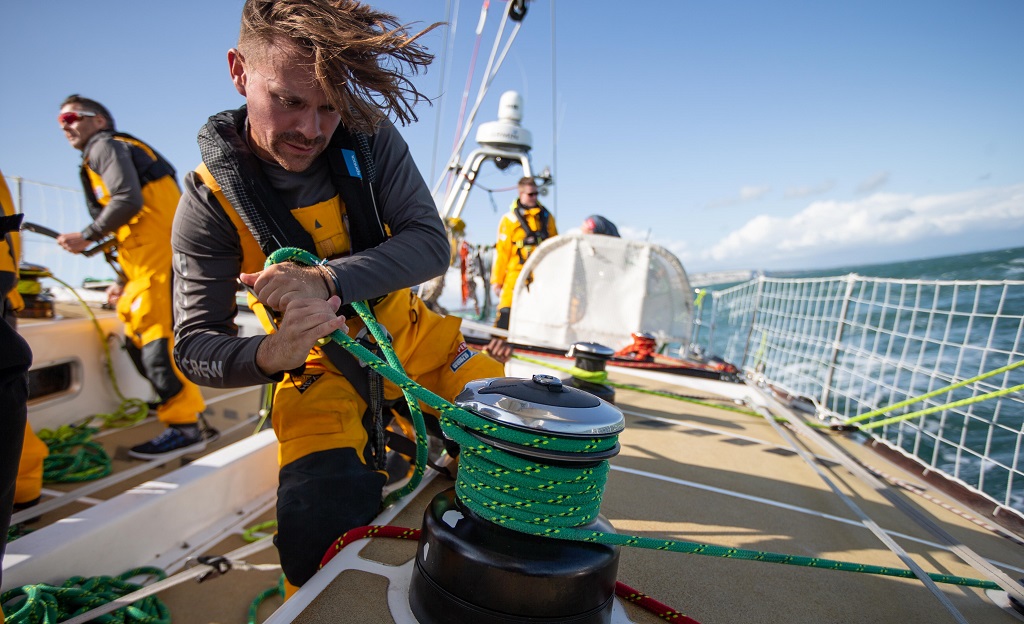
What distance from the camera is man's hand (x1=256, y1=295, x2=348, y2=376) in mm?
1045

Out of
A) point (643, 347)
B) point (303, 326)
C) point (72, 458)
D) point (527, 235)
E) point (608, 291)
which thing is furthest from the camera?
point (527, 235)

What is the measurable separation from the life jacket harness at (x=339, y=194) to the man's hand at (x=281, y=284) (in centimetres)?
25

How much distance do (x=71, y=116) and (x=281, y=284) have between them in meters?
2.75

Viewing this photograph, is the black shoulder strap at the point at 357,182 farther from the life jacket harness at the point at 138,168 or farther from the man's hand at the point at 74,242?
the man's hand at the point at 74,242

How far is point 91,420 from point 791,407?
171 inches

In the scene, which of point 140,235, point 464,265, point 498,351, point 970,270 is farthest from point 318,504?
point 970,270

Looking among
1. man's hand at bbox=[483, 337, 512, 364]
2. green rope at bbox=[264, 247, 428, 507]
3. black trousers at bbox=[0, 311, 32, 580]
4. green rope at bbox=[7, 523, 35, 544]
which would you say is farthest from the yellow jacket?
black trousers at bbox=[0, 311, 32, 580]

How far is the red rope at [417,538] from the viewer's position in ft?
3.43

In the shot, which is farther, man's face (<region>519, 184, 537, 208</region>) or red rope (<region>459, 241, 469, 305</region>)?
red rope (<region>459, 241, 469, 305</region>)

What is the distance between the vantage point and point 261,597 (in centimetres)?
150

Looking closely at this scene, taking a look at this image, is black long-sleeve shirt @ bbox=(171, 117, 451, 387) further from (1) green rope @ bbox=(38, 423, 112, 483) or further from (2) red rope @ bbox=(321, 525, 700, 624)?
(1) green rope @ bbox=(38, 423, 112, 483)

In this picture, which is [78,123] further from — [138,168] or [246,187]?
[246,187]

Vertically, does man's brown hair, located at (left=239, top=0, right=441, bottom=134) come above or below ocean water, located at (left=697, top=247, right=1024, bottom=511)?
above

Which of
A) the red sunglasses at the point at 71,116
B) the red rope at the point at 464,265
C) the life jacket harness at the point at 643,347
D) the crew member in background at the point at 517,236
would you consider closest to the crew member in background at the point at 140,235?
the red sunglasses at the point at 71,116
